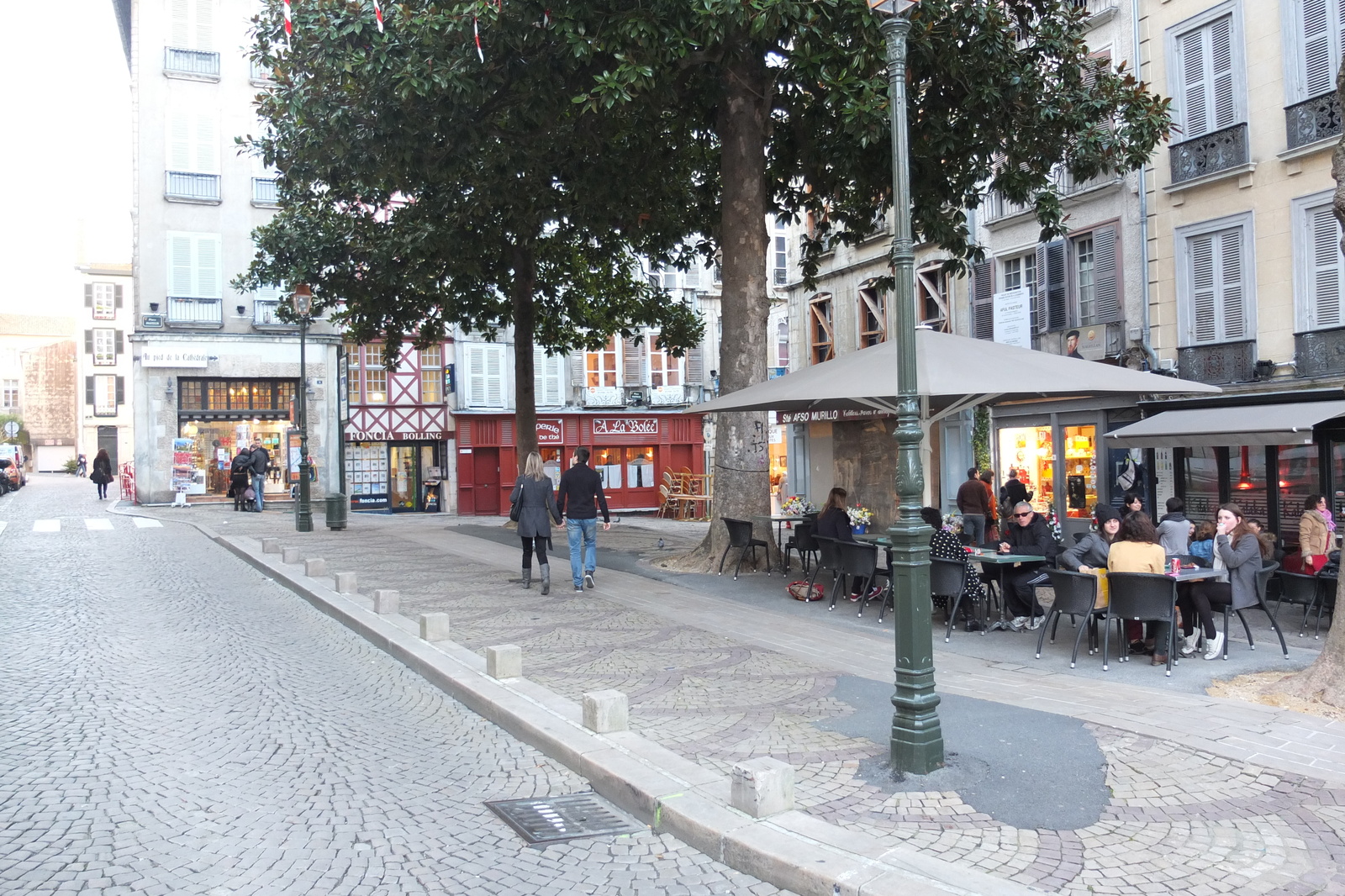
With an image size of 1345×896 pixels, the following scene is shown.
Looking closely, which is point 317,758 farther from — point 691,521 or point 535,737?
point 691,521

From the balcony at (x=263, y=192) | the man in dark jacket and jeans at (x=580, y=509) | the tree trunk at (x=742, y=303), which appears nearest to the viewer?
the man in dark jacket and jeans at (x=580, y=509)

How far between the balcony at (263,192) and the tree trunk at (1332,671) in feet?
97.1

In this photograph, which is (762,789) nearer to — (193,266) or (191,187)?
(193,266)

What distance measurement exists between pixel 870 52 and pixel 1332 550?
7032mm

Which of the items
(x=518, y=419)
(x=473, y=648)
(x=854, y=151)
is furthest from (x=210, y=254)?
(x=473, y=648)

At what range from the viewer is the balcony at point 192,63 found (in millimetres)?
29766

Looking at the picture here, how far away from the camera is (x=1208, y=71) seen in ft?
53.0

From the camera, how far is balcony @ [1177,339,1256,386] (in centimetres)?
1544

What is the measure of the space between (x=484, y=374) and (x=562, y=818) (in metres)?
28.6

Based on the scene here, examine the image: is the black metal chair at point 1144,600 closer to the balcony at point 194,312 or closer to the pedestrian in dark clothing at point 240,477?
the pedestrian in dark clothing at point 240,477

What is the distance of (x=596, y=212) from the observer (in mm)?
17188

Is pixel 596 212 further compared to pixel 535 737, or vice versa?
pixel 596 212

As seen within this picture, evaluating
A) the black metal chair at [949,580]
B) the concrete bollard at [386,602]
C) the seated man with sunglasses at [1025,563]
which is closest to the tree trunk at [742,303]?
the seated man with sunglasses at [1025,563]

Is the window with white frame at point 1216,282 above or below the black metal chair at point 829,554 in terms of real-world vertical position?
above
